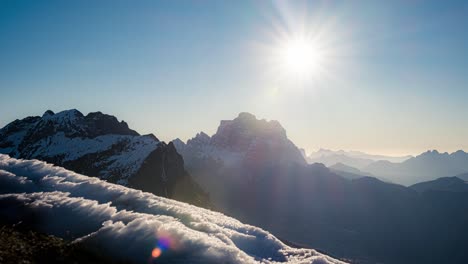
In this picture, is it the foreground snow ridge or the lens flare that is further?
the foreground snow ridge

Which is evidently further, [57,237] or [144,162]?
[144,162]

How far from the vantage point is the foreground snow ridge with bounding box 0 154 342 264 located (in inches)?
795

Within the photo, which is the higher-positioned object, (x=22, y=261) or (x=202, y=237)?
(x=202, y=237)

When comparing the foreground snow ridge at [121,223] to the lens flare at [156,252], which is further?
the foreground snow ridge at [121,223]

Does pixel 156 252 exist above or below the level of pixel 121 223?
below

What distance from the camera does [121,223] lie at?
2159cm

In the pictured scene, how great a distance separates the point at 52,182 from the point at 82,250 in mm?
10274

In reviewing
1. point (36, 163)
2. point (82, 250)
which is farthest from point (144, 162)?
point (82, 250)

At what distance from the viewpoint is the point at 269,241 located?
27.6 m

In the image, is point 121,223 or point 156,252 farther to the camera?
point 121,223

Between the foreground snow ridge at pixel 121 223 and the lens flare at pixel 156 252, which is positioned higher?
the foreground snow ridge at pixel 121 223

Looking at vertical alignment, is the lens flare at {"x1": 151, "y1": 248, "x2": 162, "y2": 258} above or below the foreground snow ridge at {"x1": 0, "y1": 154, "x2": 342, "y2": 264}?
below

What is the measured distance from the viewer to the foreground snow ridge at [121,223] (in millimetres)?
20188

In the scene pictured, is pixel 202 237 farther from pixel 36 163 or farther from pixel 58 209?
pixel 36 163
